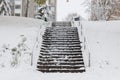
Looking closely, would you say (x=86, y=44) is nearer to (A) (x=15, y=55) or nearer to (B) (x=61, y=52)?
(B) (x=61, y=52)

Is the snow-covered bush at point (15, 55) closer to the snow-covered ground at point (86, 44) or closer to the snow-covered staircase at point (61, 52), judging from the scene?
the snow-covered ground at point (86, 44)

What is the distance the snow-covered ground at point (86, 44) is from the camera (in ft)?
63.5

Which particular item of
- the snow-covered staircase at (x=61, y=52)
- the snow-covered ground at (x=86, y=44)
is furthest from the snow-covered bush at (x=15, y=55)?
the snow-covered staircase at (x=61, y=52)

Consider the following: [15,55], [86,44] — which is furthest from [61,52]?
[15,55]

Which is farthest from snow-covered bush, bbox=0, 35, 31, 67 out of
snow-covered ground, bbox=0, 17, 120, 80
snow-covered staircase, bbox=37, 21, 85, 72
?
snow-covered staircase, bbox=37, 21, 85, 72

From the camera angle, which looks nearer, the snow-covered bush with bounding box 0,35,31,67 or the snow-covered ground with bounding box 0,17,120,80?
the snow-covered ground with bounding box 0,17,120,80

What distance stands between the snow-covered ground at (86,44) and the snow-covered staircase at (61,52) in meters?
0.51

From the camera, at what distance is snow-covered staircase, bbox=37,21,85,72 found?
2111 cm

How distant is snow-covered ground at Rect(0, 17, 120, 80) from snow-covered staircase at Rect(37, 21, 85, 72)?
51 cm

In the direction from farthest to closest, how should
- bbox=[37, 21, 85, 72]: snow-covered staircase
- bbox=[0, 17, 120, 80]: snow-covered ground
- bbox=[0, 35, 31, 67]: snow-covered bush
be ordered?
bbox=[37, 21, 85, 72]: snow-covered staircase, bbox=[0, 35, 31, 67]: snow-covered bush, bbox=[0, 17, 120, 80]: snow-covered ground

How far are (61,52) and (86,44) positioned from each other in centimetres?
198

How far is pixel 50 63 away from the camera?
848 inches

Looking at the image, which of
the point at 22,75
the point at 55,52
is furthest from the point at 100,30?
the point at 22,75

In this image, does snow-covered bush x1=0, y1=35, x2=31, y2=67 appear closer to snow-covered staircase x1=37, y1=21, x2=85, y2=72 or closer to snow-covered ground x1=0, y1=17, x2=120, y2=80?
snow-covered ground x1=0, y1=17, x2=120, y2=80
